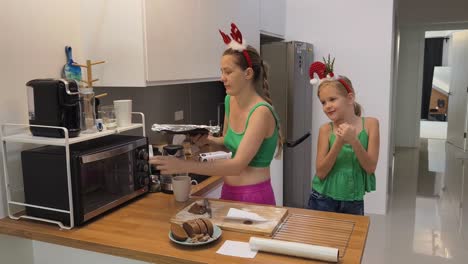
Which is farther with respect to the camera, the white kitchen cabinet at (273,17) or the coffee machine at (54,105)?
the white kitchen cabinet at (273,17)

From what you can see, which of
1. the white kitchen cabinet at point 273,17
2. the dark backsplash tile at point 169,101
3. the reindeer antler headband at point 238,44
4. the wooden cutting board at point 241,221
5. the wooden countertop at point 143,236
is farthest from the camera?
the white kitchen cabinet at point 273,17

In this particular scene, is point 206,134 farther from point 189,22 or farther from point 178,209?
point 189,22

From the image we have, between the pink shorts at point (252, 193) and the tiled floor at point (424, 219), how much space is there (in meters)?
1.53

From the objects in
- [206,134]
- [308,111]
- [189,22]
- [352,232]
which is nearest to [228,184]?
[206,134]

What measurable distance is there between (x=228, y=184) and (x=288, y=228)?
1.49 ft

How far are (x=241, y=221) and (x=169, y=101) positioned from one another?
1.39m

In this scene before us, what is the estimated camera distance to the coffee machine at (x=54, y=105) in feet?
4.83

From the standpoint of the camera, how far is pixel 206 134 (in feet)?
6.03

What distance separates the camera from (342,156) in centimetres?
192

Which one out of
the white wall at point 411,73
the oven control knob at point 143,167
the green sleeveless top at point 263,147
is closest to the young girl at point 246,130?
the green sleeveless top at point 263,147

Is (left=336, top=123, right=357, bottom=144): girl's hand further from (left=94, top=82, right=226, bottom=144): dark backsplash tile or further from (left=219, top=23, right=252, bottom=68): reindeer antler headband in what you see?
(left=94, top=82, right=226, bottom=144): dark backsplash tile

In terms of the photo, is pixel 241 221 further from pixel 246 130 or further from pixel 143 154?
pixel 143 154

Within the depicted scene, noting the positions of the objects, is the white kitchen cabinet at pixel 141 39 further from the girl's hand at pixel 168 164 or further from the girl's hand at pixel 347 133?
the girl's hand at pixel 347 133

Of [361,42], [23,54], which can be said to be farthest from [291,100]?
[23,54]
